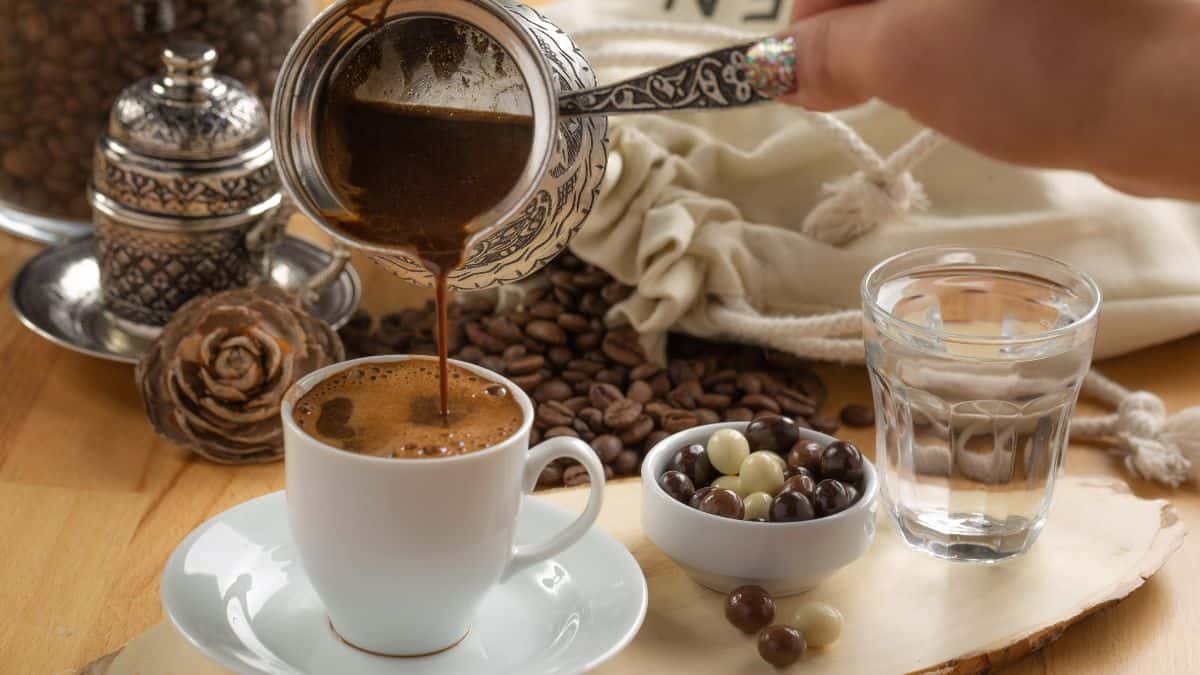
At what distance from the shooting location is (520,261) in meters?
0.90

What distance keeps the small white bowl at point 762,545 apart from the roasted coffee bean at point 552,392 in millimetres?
254

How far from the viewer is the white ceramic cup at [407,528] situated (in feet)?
2.49

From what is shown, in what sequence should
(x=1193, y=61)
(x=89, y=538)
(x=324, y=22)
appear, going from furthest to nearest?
(x=89, y=538)
(x=324, y=22)
(x=1193, y=61)

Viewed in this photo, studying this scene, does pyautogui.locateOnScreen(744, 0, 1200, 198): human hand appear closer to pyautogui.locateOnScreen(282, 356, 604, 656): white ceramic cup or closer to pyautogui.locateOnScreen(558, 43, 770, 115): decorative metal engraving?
Result: pyautogui.locateOnScreen(558, 43, 770, 115): decorative metal engraving

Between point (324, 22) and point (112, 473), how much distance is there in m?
0.42

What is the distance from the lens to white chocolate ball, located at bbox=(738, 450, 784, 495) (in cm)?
92

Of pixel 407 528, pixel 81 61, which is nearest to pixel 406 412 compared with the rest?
pixel 407 528

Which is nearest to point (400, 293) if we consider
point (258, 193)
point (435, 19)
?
point (258, 193)

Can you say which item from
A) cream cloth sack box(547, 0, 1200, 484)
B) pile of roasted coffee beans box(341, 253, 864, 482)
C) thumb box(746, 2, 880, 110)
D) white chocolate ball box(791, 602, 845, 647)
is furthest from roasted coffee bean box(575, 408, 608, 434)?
thumb box(746, 2, 880, 110)

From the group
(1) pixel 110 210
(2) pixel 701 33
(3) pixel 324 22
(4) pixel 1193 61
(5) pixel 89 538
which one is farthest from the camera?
(2) pixel 701 33

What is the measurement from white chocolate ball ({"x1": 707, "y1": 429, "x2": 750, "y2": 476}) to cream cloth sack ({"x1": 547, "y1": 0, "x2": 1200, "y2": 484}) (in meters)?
0.26

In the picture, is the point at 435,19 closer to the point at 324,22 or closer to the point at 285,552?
the point at 324,22

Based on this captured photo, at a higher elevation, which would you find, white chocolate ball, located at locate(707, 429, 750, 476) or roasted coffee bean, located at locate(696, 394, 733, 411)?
white chocolate ball, located at locate(707, 429, 750, 476)

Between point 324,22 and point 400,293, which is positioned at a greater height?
point 324,22
